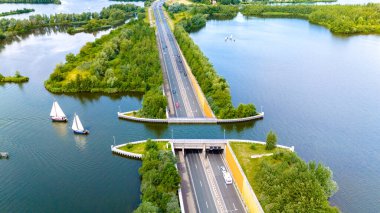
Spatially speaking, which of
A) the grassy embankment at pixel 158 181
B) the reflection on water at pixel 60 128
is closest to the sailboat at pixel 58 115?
the reflection on water at pixel 60 128

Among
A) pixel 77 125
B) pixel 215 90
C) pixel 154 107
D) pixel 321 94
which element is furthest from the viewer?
pixel 321 94

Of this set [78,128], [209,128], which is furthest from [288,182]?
[78,128]

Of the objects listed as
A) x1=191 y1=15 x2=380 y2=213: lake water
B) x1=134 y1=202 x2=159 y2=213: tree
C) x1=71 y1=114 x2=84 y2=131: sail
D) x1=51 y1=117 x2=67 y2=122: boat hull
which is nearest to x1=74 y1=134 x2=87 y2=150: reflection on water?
x1=71 y1=114 x2=84 y2=131: sail

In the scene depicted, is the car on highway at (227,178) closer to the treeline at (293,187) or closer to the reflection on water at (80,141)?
the treeline at (293,187)

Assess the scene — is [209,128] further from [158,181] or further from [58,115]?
[58,115]

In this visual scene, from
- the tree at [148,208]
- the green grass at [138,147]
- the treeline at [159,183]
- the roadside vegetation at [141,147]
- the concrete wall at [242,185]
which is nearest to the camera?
the tree at [148,208]

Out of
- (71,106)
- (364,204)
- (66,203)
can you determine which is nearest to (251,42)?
(71,106)

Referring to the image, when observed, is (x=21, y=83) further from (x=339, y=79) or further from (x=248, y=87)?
(x=339, y=79)

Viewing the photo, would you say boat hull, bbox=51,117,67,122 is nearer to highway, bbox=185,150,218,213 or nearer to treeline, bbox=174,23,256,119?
highway, bbox=185,150,218,213
